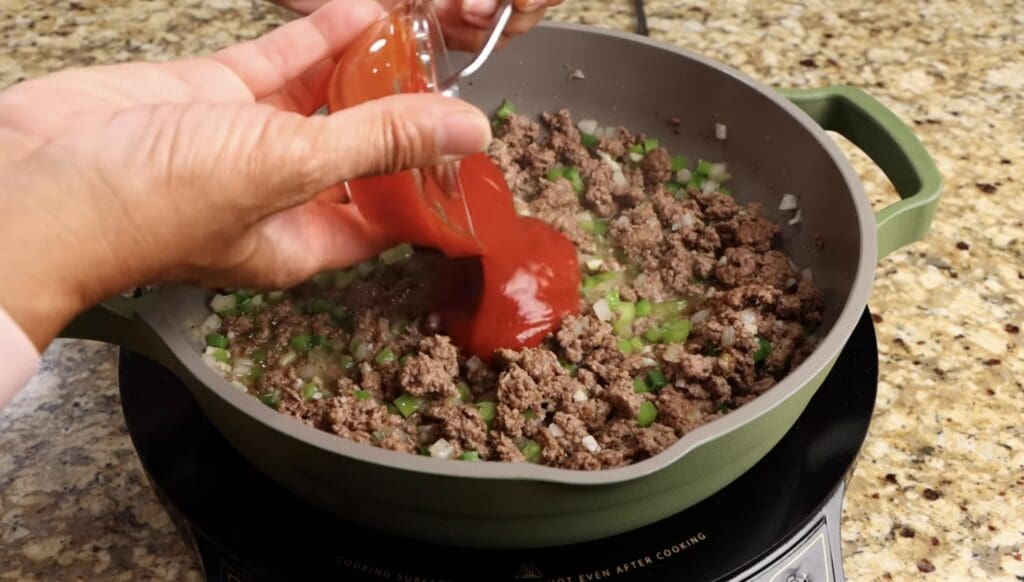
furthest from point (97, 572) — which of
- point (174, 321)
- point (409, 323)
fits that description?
point (409, 323)

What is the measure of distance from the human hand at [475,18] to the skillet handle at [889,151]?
0.35 metres

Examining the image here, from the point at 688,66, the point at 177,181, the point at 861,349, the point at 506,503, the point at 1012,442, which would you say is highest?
the point at 177,181

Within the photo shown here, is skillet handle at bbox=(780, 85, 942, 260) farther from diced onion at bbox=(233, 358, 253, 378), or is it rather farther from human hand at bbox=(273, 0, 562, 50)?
diced onion at bbox=(233, 358, 253, 378)

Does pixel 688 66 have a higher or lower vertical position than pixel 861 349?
higher

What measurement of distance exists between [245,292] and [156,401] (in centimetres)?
18

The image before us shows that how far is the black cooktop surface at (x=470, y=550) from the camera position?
39.6 inches

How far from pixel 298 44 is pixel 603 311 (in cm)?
51

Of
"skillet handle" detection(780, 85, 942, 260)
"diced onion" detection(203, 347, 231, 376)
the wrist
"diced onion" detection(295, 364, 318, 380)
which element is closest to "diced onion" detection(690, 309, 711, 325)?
"skillet handle" detection(780, 85, 942, 260)

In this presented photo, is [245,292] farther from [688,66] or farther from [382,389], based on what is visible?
[688,66]

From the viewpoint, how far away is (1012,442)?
48.5 inches

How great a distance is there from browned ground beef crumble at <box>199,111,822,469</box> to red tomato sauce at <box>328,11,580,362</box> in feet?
0.11

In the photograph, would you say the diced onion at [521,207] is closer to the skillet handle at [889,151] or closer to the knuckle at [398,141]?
the skillet handle at [889,151]

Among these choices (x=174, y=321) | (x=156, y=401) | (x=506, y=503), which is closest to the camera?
(x=506, y=503)

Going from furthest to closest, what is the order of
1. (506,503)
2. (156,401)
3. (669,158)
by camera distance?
(669,158), (156,401), (506,503)
